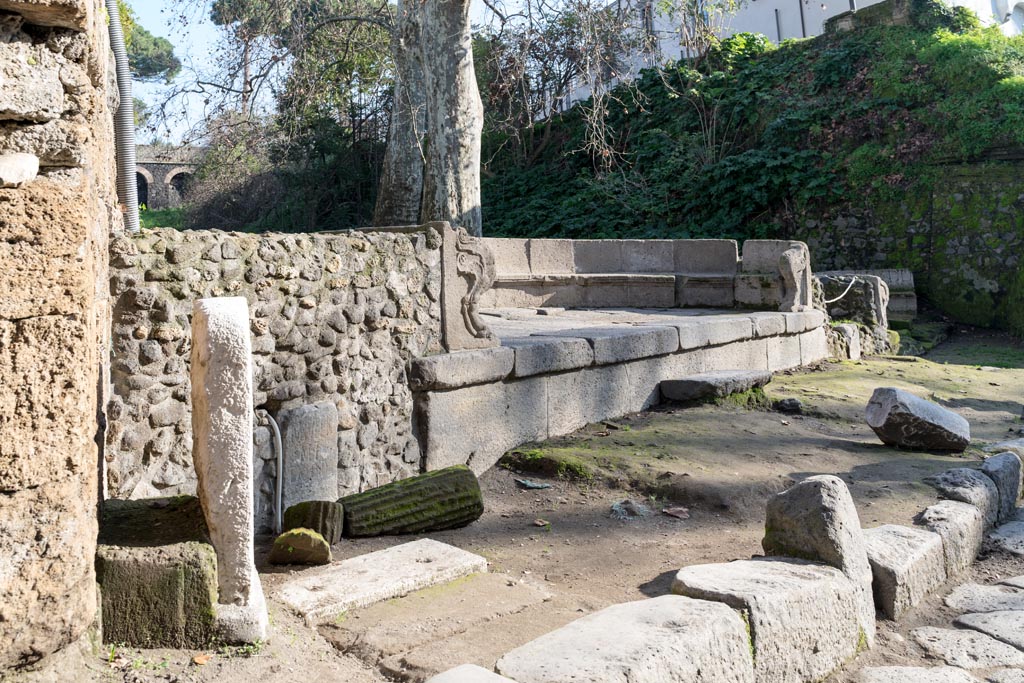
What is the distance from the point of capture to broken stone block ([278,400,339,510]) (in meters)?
4.24

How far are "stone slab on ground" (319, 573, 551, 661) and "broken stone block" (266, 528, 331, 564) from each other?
1.52ft

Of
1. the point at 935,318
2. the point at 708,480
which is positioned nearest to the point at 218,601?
the point at 708,480

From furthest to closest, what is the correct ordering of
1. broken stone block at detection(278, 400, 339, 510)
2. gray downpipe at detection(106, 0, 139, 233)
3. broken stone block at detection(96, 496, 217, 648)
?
gray downpipe at detection(106, 0, 139, 233) → broken stone block at detection(278, 400, 339, 510) → broken stone block at detection(96, 496, 217, 648)

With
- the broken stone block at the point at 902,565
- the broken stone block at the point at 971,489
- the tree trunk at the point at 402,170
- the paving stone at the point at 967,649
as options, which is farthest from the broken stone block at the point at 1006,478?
the tree trunk at the point at 402,170

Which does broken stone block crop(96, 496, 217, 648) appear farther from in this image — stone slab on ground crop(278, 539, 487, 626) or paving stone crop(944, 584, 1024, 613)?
paving stone crop(944, 584, 1024, 613)

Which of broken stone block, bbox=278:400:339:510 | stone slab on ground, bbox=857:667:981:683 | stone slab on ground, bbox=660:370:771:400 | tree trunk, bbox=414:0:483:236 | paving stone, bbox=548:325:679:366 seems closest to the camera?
stone slab on ground, bbox=857:667:981:683

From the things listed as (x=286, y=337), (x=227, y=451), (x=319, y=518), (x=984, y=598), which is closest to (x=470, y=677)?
(x=227, y=451)

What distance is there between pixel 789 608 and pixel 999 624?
1.15 metres

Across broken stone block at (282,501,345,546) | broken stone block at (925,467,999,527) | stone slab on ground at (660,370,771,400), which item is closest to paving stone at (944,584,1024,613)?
broken stone block at (925,467,999,527)

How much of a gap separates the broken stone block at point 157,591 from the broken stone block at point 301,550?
1022 millimetres

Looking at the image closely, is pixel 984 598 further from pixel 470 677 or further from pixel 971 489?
pixel 470 677

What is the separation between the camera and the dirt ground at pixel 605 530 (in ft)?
8.99

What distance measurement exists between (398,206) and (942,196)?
8.73 meters

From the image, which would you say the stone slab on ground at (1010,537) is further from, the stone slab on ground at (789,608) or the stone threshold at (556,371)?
the stone threshold at (556,371)
